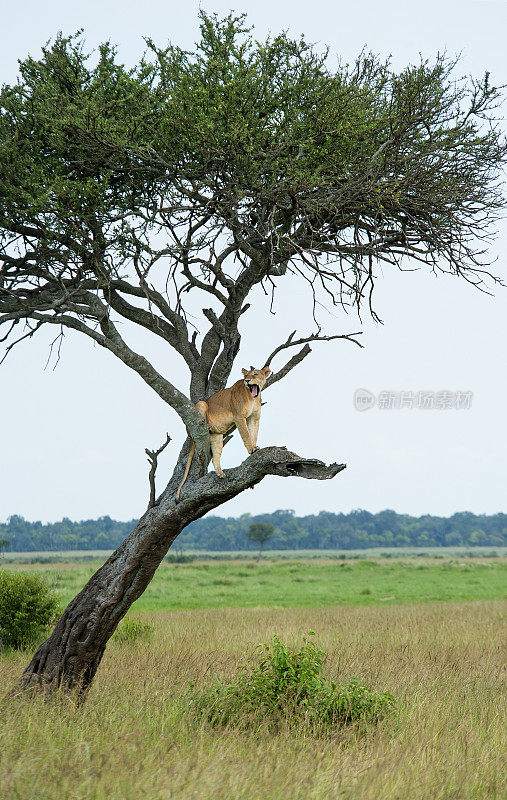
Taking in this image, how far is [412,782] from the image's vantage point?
6496 mm

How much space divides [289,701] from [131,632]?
834cm

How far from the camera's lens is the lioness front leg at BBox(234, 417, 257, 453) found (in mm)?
8805

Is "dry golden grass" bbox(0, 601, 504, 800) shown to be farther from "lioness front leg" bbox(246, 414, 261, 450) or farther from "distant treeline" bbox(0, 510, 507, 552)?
"distant treeline" bbox(0, 510, 507, 552)

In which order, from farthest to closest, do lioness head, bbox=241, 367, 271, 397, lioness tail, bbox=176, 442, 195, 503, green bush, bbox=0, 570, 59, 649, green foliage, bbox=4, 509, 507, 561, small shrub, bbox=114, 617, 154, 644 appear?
green foliage, bbox=4, 509, 507, 561 < small shrub, bbox=114, 617, 154, 644 < green bush, bbox=0, 570, 59, 649 < lioness tail, bbox=176, 442, 195, 503 < lioness head, bbox=241, 367, 271, 397

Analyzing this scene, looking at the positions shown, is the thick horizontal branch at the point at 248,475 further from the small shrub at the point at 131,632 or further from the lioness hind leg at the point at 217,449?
the small shrub at the point at 131,632

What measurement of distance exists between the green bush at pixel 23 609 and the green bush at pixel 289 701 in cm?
779

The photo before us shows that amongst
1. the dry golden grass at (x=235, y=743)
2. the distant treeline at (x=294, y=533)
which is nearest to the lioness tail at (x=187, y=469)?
the dry golden grass at (x=235, y=743)

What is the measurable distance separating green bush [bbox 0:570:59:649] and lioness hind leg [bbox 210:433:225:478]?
8.75m

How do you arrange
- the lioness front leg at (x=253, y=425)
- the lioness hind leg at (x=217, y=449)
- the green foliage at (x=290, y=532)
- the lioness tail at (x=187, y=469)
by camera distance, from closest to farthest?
the lioness front leg at (x=253, y=425)
the lioness hind leg at (x=217, y=449)
the lioness tail at (x=187, y=469)
the green foliage at (x=290, y=532)

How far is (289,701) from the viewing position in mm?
8883

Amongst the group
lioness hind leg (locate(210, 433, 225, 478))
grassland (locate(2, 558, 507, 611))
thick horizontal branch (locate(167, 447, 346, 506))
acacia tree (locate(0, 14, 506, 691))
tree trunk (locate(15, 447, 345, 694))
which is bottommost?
grassland (locate(2, 558, 507, 611))

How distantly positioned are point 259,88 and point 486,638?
14.9m

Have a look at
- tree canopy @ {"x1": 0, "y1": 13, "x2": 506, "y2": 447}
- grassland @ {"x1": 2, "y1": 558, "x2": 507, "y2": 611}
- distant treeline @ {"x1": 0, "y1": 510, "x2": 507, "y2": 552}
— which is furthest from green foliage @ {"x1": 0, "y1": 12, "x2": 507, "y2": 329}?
distant treeline @ {"x1": 0, "y1": 510, "x2": 507, "y2": 552}

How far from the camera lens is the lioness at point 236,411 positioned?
8.65 meters
